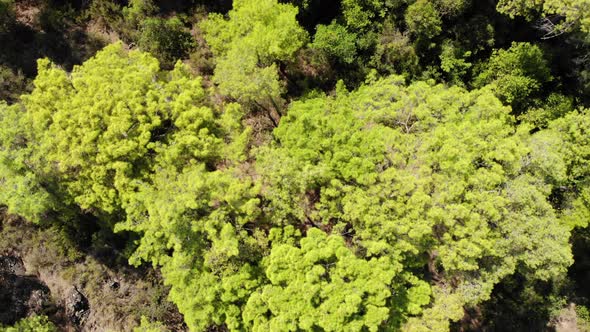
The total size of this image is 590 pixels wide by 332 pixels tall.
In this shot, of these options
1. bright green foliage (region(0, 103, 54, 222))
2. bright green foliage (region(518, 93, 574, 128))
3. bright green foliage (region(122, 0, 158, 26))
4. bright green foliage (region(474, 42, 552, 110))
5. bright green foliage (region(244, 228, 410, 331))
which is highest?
bright green foliage (region(122, 0, 158, 26))

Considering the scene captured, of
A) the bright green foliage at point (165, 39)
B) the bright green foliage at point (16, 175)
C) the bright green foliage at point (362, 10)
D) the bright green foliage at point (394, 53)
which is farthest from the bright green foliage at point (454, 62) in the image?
the bright green foliage at point (16, 175)

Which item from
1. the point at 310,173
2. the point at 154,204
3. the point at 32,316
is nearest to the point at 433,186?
the point at 310,173

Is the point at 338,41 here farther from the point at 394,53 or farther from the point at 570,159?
the point at 570,159

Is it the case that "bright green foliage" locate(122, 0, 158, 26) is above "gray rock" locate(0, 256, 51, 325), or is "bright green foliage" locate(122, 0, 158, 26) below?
above

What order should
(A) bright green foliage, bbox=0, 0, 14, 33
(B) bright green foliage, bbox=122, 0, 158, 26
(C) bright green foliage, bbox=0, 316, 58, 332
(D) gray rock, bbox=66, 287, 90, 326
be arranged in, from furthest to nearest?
(B) bright green foliage, bbox=122, 0, 158, 26
(A) bright green foliage, bbox=0, 0, 14, 33
(D) gray rock, bbox=66, 287, 90, 326
(C) bright green foliage, bbox=0, 316, 58, 332

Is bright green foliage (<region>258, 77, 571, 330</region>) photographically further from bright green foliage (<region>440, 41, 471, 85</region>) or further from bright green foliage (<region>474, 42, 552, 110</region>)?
bright green foliage (<region>440, 41, 471, 85</region>)

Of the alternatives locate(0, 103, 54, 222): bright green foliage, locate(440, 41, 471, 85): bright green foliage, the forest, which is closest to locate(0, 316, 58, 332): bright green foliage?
the forest
